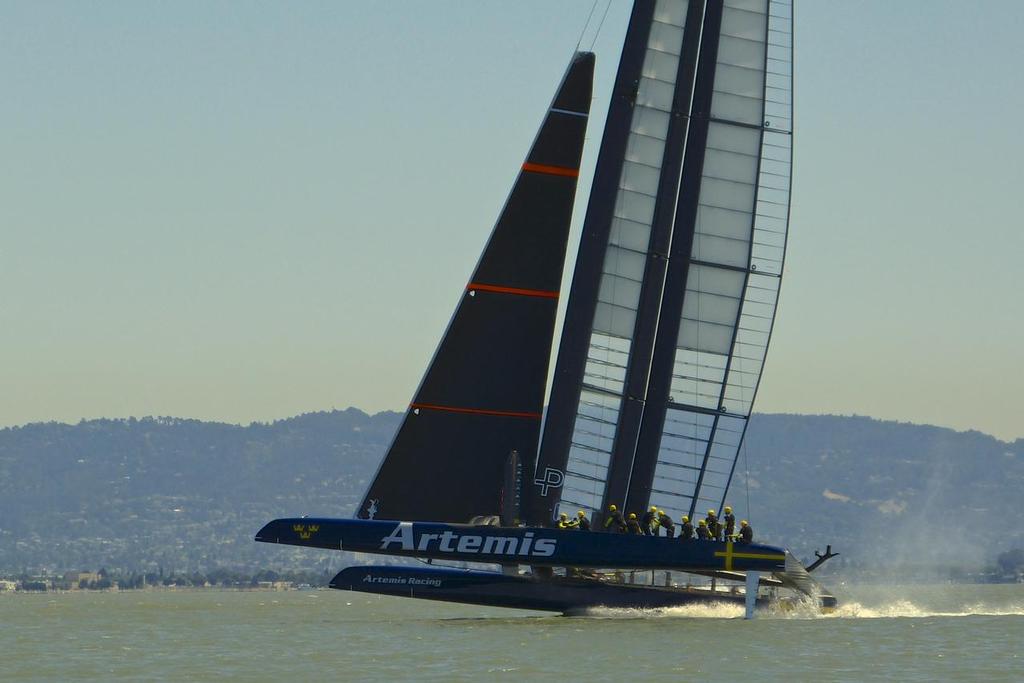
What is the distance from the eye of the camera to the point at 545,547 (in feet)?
102

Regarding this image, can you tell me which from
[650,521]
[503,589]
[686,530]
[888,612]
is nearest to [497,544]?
[503,589]

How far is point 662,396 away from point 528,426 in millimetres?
2583

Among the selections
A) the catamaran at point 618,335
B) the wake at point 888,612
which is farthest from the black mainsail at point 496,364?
the wake at point 888,612

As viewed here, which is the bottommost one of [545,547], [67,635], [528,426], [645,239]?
[67,635]

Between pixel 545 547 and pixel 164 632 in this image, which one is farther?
pixel 164 632

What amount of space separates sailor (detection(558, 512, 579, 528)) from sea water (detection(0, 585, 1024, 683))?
1514mm

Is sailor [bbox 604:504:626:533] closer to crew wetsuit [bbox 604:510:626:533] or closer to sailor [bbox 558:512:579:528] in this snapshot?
crew wetsuit [bbox 604:510:626:533]

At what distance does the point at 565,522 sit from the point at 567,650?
4799mm

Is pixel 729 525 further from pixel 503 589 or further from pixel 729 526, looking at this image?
pixel 503 589

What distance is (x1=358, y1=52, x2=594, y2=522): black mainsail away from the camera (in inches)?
1268

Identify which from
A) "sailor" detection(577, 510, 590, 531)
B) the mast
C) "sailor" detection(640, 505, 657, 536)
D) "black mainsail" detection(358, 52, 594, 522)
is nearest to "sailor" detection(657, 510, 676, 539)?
"sailor" detection(640, 505, 657, 536)

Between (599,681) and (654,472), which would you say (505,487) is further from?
(599,681)

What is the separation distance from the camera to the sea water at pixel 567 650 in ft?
84.7

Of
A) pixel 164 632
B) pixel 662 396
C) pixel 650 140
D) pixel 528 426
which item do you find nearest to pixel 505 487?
pixel 528 426
